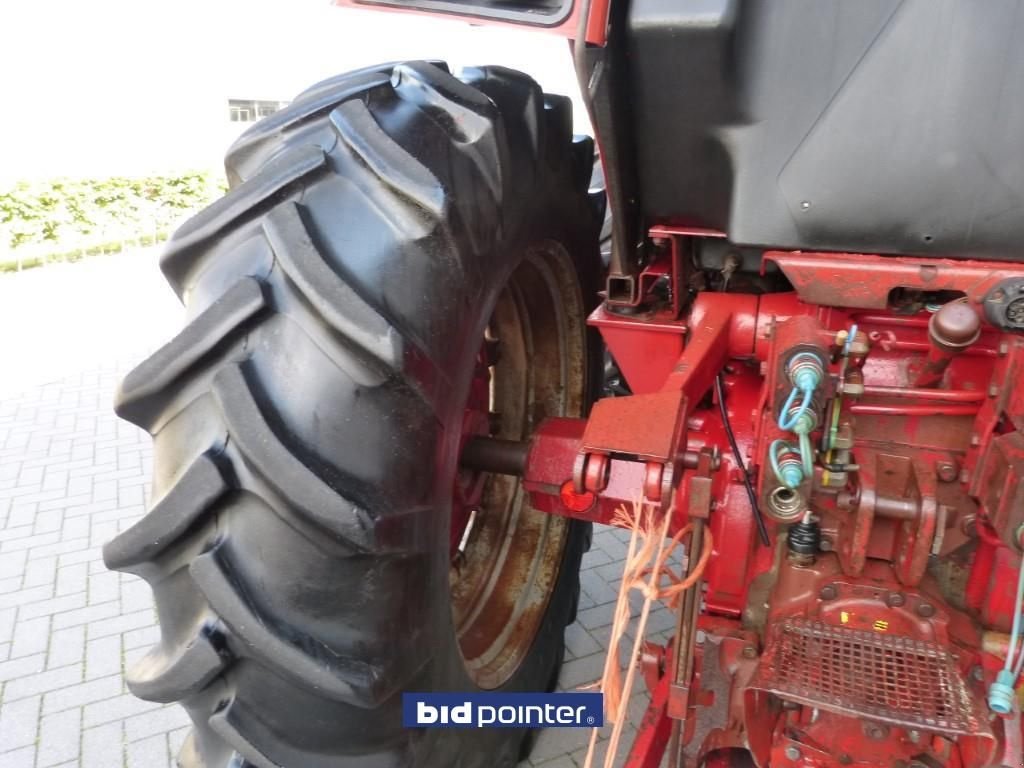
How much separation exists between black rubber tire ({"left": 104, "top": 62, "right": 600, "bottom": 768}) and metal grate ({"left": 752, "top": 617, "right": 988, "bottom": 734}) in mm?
719

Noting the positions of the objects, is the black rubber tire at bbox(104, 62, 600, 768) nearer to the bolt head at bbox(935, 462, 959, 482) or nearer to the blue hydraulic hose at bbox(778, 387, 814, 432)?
the blue hydraulic hose at bbox(778, 387, 814, 432)

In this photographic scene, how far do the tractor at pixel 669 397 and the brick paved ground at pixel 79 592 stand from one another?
3.88 ft

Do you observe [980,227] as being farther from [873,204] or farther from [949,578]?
[949,578]

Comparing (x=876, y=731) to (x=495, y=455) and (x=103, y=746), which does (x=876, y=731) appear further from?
(x=103, y=746)

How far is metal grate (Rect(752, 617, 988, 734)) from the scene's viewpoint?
4.53ft

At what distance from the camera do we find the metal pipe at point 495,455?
71.6 inches

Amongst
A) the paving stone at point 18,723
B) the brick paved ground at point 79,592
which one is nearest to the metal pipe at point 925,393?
the brick paved ground at point 79,592

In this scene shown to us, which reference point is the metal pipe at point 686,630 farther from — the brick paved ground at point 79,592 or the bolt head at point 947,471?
the brick paved ground at point 79,592

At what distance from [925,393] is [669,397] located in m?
0.58

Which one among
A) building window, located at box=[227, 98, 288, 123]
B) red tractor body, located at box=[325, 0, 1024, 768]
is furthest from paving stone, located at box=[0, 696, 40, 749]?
building window, located at box=[227, 98, 288, 123]

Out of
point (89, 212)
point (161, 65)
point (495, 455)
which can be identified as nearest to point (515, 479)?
point (495, 455)

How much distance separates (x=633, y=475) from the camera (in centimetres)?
160

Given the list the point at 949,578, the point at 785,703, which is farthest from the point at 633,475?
the point at 949,578

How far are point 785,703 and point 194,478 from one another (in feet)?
4.40
